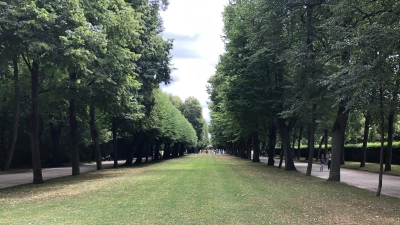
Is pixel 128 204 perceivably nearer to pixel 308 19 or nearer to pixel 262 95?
pixel 308 19

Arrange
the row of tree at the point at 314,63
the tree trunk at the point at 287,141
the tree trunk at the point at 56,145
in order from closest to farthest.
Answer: the row of tree at the point at 314,63, the tree trunk at the point at 287,141, the tree trunk at the point at 56,145

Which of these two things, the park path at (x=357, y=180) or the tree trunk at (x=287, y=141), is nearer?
the park path at (x=357, y=180)

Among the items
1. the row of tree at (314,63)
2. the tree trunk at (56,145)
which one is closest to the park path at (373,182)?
the row of tree at (314,63)

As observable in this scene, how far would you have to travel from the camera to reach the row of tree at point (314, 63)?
408 inches

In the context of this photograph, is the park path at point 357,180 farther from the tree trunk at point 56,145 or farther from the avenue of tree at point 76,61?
the tree trunk at point 56,145

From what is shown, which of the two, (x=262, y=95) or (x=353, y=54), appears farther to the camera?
(x=262, y=95)

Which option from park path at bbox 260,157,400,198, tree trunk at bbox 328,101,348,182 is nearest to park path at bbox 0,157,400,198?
park path at bbox 260,157,400,198

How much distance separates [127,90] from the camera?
21.4 metres

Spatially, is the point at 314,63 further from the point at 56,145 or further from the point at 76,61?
the point at 56,145

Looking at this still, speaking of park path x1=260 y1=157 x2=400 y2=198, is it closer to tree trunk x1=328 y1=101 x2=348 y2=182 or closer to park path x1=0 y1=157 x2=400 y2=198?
park path x1=0 y1=157 x2=400 y2=198

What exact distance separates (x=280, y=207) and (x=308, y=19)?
12.6 meters

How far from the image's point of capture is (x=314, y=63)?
1727 cm

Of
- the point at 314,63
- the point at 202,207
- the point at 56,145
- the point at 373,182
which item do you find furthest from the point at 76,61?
the point at 56,145

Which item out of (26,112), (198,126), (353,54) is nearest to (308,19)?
(353,54)
